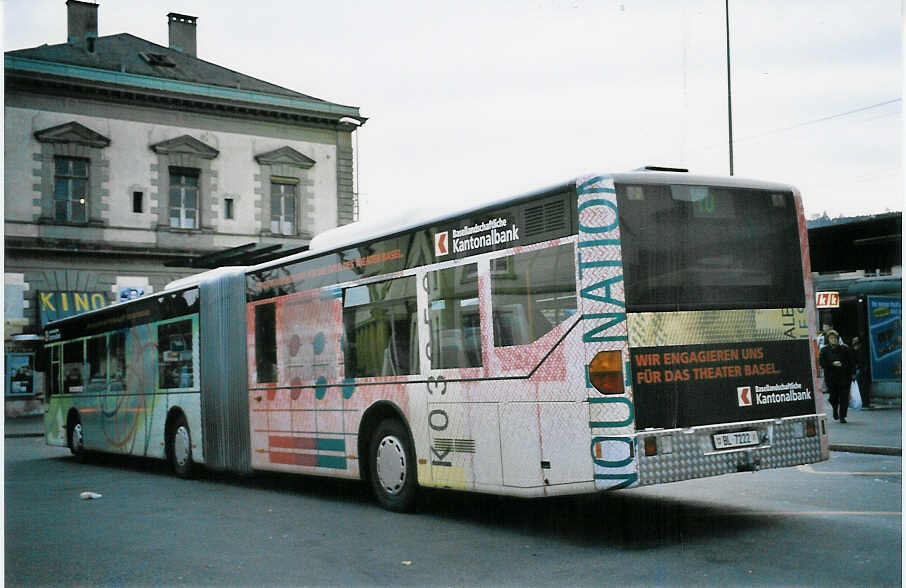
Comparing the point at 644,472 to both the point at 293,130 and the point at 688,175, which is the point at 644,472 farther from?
the point at 293,130

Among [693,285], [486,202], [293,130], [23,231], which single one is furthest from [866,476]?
[293,130]

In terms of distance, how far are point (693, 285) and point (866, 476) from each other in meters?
5.14

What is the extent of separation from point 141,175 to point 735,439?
78.1 feet

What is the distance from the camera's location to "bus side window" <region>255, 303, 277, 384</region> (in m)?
12.4

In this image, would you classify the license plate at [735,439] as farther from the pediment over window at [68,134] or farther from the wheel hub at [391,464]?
the pediment over window at [68,134]

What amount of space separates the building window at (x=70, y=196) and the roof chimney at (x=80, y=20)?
4.16 metres

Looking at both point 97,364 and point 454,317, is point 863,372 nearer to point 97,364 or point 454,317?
point 97,364

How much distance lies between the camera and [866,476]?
11.6 metres

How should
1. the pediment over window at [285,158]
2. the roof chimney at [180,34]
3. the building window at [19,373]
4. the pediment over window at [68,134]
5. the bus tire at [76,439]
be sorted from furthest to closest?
the pediment over window at [285,158], the building window at [19,373], the pediment over window at [68,134], the bus tire at [76,439], the roof chimney at [180,34]

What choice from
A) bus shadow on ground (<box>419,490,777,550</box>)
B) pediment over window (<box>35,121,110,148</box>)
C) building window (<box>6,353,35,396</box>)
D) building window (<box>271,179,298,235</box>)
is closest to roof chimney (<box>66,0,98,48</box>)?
pediment over window (<box>35,121,110,148</box>)

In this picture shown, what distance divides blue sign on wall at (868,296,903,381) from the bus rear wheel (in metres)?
16.1

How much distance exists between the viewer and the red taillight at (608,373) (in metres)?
7.49

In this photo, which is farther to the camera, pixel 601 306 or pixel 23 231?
pixel 23 231

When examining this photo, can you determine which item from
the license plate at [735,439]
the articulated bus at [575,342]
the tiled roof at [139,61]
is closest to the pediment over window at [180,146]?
the tiled roof at [139,61]
